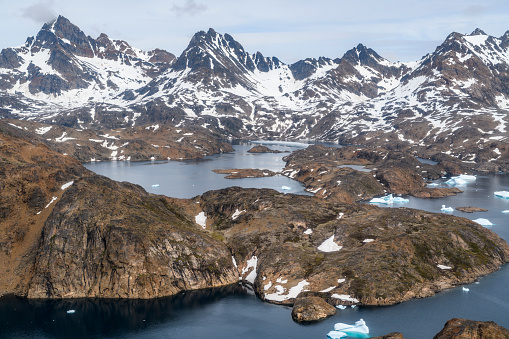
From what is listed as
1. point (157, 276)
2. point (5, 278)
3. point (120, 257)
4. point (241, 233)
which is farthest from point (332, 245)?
point (5, 278)

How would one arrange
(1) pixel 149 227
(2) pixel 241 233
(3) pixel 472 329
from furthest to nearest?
(2) pixel 241 233 → (1) pixel 149 227 → (3) pixel 472 329

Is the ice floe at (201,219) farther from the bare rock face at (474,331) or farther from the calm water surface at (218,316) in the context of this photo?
the bare rock face at (474,331)

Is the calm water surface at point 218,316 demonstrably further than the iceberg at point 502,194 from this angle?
No

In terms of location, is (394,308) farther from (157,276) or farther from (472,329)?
(157,276)

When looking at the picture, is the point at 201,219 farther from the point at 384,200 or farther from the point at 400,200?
the point at 400,200

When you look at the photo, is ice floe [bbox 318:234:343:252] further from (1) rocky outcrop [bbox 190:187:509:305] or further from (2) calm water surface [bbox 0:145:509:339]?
(2) calm water surface [bbox 0:145:509:339]

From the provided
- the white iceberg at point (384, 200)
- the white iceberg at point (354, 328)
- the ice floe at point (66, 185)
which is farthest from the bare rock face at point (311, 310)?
the white iceberg at point (384, 200)

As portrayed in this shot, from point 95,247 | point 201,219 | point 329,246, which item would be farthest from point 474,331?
point 201,219

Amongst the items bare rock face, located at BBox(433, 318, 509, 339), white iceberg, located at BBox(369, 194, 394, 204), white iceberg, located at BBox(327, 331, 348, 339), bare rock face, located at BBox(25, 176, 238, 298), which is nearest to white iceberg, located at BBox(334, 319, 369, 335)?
white iceberg, located at BBox(327, 331, 348, 339)
